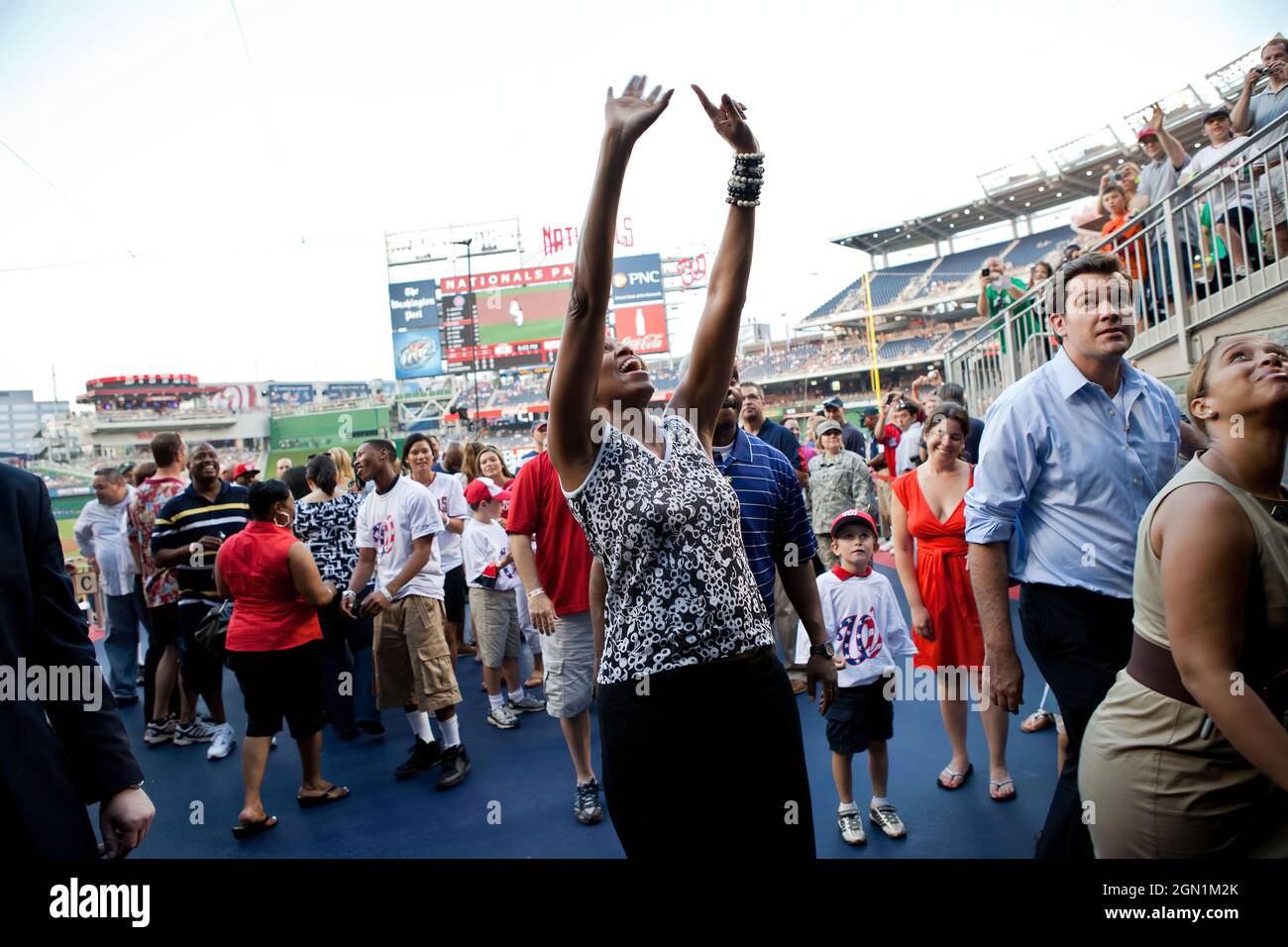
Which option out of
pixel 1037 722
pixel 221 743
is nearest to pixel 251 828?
pixel 221 743

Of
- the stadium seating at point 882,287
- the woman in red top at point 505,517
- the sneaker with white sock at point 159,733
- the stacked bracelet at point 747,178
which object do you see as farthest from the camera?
the stadium seating at point 882,287

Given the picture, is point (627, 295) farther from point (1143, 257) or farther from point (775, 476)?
point (775, 476)

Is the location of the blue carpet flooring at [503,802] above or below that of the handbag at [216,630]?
below

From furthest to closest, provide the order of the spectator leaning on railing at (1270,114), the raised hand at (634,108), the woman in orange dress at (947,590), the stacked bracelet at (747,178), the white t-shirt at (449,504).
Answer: the white t-shirt at (449,504), the spectator leaning on railing at (1270,114), the woman in orange dress at (947,590), the stacked bracelet at (747,178), the raised hand at (634,108)

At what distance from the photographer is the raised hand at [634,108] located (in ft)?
4.26

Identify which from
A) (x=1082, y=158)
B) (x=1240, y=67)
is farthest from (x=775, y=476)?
(x=1082, y=158)

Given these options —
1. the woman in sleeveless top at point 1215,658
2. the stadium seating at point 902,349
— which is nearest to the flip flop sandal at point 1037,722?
the woman in sleeveless top at point 1215,658

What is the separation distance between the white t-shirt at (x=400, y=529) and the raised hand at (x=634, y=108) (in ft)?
9.44

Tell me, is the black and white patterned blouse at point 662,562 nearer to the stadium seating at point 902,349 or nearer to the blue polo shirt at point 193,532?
the blue polo shirt at point 193,532

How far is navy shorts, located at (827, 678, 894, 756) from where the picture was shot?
2850 mm

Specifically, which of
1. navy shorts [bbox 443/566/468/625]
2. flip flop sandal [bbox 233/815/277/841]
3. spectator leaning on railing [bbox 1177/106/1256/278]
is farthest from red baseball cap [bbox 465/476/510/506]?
spectator leaning on railing [bbox 1177/106/1256/278]

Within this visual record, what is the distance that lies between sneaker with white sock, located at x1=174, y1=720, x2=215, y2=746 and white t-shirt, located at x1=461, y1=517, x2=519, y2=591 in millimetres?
1865

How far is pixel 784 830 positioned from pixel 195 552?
4.05 metres

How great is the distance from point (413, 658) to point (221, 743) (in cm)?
152
